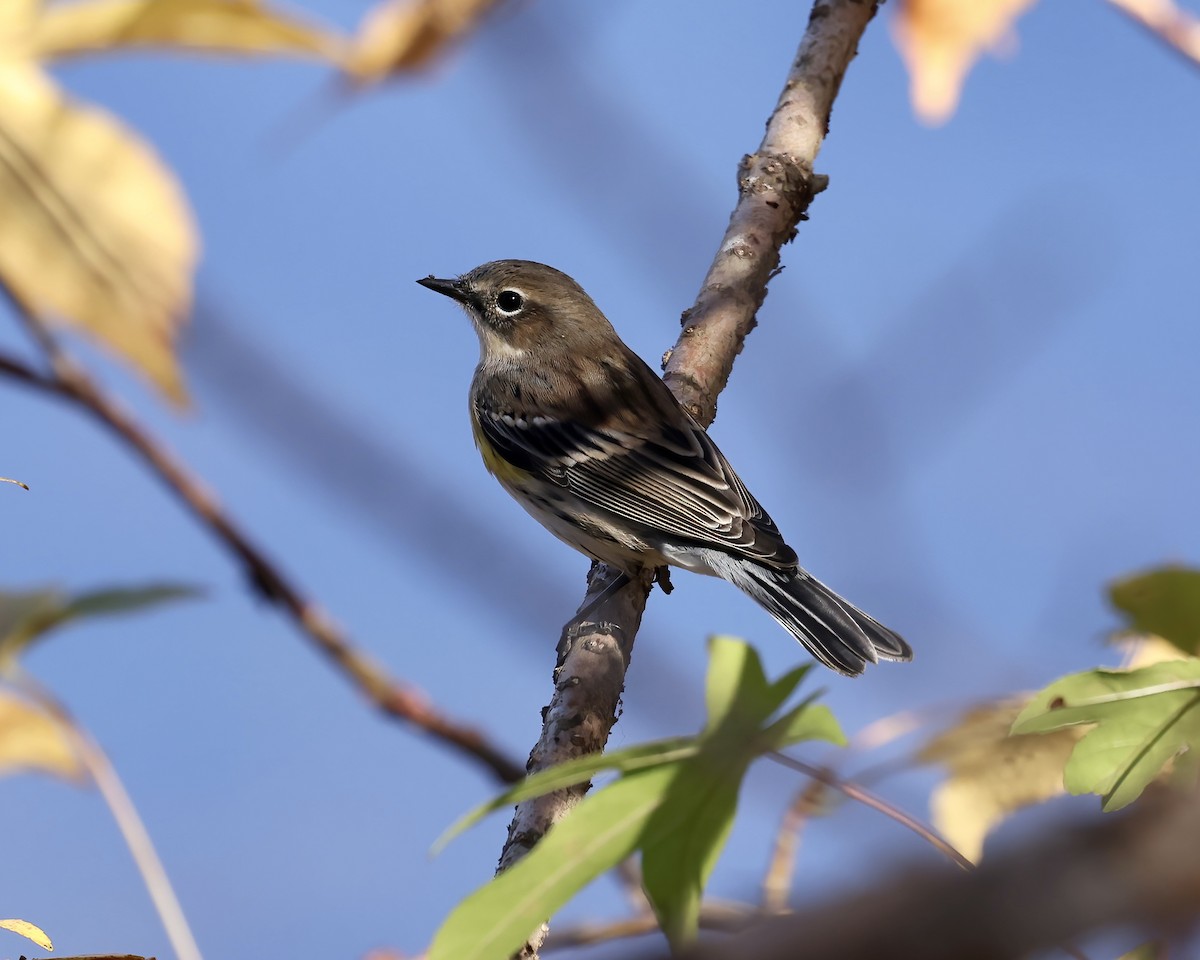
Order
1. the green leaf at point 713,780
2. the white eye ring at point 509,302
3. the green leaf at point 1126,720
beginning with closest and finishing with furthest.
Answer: the green leaf at point 713,780, the green leaf at point 1126,720, the white eye ring at point 509,302

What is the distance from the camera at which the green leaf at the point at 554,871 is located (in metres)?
1.42

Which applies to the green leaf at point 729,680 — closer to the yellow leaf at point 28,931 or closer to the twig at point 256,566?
the twig at point 256,566

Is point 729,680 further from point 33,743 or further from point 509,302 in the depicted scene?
point 509,302

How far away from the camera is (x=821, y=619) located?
4.65 metres

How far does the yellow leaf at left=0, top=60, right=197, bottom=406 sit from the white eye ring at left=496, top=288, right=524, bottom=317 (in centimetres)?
511

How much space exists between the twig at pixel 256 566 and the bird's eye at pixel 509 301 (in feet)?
16.4

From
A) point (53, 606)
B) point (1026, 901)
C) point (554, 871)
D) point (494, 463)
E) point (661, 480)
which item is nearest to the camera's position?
point (1026, 901)

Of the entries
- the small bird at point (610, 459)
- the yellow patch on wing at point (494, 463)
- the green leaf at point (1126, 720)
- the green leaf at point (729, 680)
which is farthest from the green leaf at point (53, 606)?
the yellow patch on wing at point (494, 463)

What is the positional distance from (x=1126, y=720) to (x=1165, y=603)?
0.20m

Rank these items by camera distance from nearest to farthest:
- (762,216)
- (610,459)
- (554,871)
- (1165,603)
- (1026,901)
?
(1026,901) < (554,871) < (1165,603) < (762,216) < (610,459)

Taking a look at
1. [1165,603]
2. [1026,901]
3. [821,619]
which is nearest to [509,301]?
[821,619]

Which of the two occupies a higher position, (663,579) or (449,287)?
(449,287)

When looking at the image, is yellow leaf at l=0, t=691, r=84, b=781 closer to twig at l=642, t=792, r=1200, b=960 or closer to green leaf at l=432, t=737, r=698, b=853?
green leaf at l=432, t=737, r=698, b=853

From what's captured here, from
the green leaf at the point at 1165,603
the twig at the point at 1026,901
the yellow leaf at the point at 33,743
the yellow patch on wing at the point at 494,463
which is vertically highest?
the yellow patch on wing at the point at 494,463
